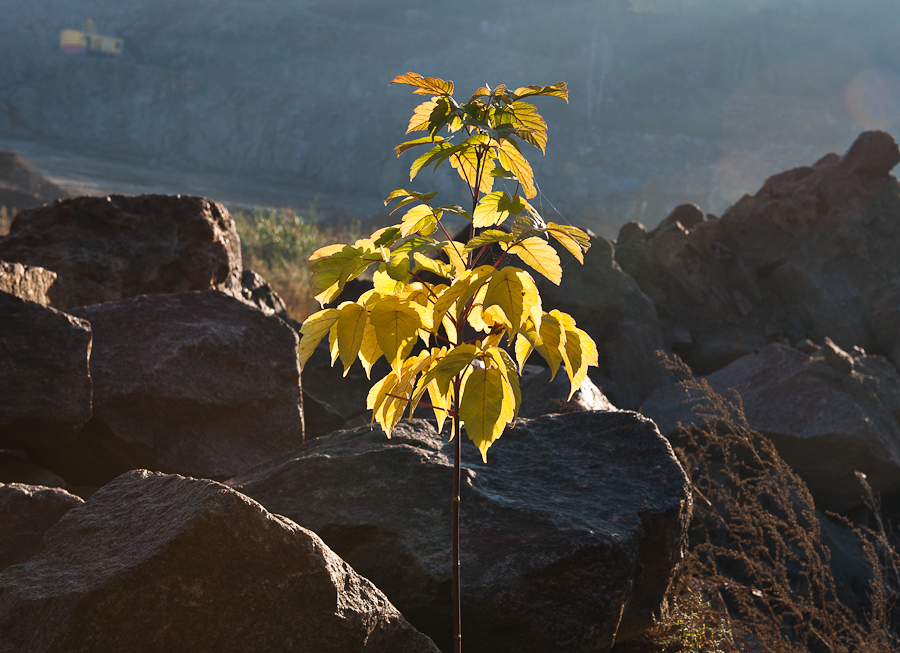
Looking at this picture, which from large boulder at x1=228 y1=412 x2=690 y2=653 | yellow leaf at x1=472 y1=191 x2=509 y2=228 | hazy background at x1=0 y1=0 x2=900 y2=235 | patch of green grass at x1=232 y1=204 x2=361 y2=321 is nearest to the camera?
yellow leaf at x1=472 y1=191 x2=509 y2=228

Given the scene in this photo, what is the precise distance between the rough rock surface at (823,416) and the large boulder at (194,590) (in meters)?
3.58

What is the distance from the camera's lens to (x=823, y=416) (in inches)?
184

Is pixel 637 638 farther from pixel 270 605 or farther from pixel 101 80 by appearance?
pixel 101 80

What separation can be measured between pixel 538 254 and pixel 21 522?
5.86 feet

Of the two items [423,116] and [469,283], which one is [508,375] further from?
[423,116]

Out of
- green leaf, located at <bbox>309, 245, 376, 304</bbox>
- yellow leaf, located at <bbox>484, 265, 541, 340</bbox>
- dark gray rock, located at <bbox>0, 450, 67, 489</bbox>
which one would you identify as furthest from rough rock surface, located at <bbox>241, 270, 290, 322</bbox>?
yellow leaf, located at <bbox>484, 265, 541, 340</bbox>

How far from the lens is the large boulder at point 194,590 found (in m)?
1.45

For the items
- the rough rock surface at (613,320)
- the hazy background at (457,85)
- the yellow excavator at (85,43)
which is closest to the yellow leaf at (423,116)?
the rough rock surface at (613,320)

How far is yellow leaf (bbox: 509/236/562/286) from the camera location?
1.36m

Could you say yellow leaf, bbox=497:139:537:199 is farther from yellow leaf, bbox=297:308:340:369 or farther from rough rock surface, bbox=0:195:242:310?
rough rock surface, bbox=0:195:242:310

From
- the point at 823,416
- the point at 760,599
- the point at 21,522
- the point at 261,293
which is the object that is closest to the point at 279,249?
the point at 261,293

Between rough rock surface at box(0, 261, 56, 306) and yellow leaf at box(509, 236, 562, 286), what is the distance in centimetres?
240

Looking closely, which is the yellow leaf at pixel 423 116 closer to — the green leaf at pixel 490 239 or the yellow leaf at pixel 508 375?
the green leaf at pixel 490 239

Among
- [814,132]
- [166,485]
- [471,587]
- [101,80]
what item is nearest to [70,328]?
[166,485]
